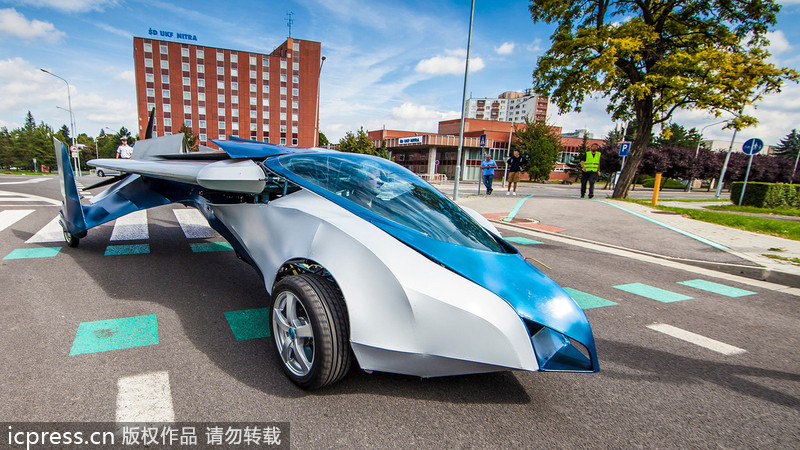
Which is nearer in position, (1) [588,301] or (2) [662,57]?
(1) [588,301]

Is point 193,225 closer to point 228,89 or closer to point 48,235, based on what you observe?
point 48,235

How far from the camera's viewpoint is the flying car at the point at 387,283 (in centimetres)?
174

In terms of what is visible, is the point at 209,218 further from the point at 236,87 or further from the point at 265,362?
the point at 236,87

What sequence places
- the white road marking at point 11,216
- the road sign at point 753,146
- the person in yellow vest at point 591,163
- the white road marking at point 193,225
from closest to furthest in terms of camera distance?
the white road marking at point 193,225 < the white road marking at point 11,216 < the road sign at point 753,146 < the person in yellow vest at point 591,163

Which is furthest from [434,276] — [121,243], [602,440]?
[121,243]

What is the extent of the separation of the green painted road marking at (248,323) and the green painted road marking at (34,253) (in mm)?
3332

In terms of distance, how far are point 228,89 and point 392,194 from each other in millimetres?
76375

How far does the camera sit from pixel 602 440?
1.79m

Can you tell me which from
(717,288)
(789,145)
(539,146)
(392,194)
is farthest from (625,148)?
(789,145)

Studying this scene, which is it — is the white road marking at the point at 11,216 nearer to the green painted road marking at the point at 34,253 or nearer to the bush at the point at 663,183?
the green painted road marking at the point at 34,253

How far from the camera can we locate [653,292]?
14.4 feet

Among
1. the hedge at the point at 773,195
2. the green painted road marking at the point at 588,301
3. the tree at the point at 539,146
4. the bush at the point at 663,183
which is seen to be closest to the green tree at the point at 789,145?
the bush at the point at 663,183

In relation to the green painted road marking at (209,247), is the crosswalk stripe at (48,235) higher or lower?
lower

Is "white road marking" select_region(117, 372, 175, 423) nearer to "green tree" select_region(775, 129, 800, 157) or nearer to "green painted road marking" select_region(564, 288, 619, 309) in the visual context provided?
"green painted road marking" select_region(564, 288, 619, 309)
